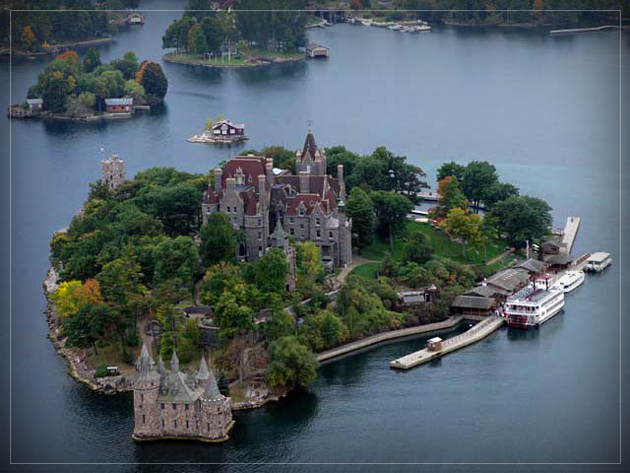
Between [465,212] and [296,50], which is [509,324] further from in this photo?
[296,50]

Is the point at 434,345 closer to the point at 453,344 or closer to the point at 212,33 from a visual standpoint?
the point at 453,344

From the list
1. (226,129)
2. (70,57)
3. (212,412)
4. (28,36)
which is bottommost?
(212,412)

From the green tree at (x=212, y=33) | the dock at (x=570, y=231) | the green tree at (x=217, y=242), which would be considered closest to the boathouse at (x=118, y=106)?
the green tree at (x=212, y=33)

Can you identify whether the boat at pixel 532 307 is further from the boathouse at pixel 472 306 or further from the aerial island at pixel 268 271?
the boathouse at pixel 472 306

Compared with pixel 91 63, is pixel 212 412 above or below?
below

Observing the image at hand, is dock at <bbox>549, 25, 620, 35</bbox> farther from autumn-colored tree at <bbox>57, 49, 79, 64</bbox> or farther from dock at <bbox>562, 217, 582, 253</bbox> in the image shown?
dock at <bbox>562, 217, 582, 253</bbox>

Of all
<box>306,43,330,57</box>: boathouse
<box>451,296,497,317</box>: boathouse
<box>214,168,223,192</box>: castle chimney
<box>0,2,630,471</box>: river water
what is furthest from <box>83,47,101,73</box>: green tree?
<box>451,296,497,317</box>: boathouse

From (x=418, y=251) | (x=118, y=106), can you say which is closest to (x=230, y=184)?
(x=418, y=251)
